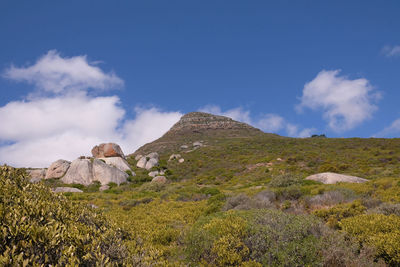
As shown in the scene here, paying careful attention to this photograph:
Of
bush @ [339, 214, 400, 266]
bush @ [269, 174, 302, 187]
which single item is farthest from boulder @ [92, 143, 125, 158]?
bush @ [339, 214, 400, 266]

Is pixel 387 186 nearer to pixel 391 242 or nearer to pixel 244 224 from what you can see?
pixel 391 242

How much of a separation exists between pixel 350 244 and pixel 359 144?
49893mm

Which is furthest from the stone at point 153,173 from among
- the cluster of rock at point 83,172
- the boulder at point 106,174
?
the boulder at point 106,174

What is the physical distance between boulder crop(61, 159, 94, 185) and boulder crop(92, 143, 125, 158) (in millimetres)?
7681

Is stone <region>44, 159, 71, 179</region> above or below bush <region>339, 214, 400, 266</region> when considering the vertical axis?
above

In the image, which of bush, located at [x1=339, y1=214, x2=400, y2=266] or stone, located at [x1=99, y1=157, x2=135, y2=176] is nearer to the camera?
bush, located at [x1=339, y1=214, x2=400, y2=266]

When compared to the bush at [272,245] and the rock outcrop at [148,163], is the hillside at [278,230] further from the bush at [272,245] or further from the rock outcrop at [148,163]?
the rock outcrop at [148,163]

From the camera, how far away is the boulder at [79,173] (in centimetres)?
3118

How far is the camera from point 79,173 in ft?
105

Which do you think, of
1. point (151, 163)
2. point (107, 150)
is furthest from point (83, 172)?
point (151, 163)

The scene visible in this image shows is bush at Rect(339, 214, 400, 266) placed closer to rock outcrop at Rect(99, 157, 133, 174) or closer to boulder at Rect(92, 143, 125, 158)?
rock outcrop at Rect(99, 157, 133, 174)

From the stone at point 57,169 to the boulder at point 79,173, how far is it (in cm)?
135

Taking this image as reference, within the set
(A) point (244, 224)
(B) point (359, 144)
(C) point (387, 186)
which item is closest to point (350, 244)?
(A) point (244, 224)

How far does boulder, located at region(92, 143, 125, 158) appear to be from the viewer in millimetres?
41531
